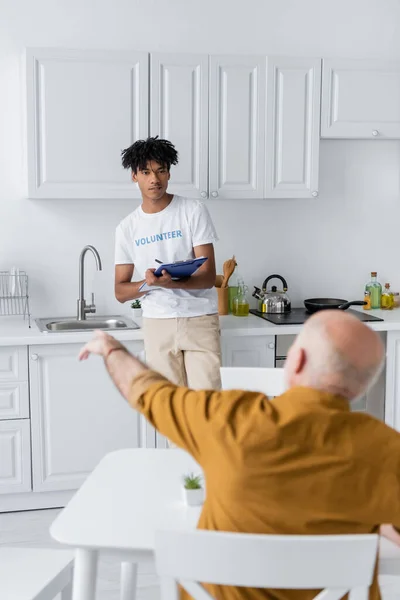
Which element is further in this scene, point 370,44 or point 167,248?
point 370,44

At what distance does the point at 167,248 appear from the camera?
3.41 meters

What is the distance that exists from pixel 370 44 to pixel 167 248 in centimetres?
184

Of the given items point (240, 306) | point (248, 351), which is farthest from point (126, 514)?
point (240, 306)

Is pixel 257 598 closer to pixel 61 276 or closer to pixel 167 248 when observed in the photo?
pixel 167 248

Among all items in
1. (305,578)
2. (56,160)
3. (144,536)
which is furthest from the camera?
(56,160)

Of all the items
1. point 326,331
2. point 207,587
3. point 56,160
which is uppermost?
point 56,160

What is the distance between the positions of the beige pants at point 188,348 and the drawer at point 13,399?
599 millimetres

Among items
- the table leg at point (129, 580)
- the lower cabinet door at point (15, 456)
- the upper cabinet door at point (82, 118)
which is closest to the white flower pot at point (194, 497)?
the table leg at point (129, 580)

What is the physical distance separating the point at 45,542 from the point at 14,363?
79 cm

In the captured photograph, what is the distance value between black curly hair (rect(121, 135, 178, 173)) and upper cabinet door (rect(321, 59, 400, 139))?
97 cm

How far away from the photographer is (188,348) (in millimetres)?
3455

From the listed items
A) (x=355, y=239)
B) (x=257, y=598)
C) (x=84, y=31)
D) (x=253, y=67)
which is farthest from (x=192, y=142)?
(x=257, y=598)

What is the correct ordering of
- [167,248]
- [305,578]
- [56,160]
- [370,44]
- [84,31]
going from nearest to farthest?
[305,578] → [167,248] → [56,160] → [84,31] → [370,44]

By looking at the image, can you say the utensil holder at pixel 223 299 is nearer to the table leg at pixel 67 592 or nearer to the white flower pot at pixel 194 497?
the table leg at pixel 67 592
